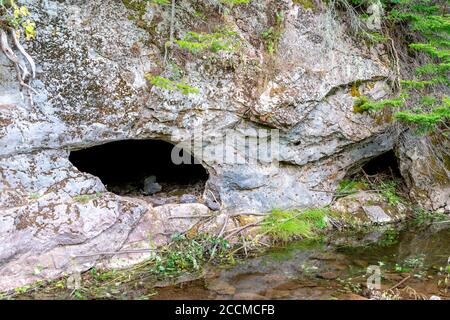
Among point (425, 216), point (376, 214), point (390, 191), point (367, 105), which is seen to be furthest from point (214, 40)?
point (425, 216)

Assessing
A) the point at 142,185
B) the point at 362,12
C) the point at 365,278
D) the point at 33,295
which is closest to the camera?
the point at 33,295

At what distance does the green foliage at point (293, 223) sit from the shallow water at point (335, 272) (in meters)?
0.19

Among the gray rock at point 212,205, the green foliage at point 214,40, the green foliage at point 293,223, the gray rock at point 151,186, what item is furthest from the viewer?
the gray rock at point 151,186

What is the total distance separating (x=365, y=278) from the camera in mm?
4957

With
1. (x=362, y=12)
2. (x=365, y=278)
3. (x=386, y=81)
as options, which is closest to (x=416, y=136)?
(x=386, y=81)

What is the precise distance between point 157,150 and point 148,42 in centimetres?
347

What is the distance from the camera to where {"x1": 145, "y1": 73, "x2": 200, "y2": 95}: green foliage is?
213 inches

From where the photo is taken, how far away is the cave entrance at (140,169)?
7449 millimetres

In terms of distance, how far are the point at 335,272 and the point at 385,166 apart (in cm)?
394

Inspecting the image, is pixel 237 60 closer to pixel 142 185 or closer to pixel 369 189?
pixel 142 185

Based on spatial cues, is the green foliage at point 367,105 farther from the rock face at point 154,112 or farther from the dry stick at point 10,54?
the dry stick at point 10,54

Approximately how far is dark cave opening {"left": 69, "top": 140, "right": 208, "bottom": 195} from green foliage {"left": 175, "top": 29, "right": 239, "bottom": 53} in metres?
2.53

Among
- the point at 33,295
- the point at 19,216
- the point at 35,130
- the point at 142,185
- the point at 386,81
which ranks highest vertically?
the point at 386,81

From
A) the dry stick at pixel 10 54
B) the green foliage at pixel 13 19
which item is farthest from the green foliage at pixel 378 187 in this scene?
the green foliage at pixel 13 19
